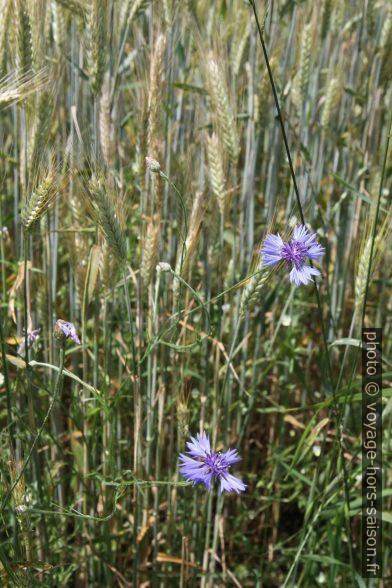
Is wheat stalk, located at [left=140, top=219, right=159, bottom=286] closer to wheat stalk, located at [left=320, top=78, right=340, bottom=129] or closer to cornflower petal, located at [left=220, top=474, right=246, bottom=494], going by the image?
cornflower petal, located at [left=220, top=474, right=246, bottom=494]

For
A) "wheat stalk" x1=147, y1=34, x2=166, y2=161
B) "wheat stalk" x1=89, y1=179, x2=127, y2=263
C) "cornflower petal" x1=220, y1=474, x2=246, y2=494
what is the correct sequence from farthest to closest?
1. "wheat stalk" x1=147, y1=34, x2=166, y2=161
2. "wheat stalk" x1=89, y1=179, x2=127, y2=263
3. "cornflower petal" x1=220, y1=474, x2=246, y2=494

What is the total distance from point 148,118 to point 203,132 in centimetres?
29

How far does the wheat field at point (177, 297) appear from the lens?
1447 mm

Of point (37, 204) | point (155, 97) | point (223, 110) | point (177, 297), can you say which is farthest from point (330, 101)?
point (37, 204)

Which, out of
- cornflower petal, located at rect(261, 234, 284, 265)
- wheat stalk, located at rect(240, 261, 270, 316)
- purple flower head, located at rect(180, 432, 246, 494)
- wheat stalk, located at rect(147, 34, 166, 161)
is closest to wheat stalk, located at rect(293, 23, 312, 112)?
wheat stalk, located at rect(147, 34, 166, 161)

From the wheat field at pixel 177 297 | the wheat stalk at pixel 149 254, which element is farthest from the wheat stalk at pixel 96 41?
the wheat stalk at pixel 149 254

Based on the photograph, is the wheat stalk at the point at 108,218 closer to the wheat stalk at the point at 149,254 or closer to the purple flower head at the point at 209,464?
the wheat stalk at the point at 149,254

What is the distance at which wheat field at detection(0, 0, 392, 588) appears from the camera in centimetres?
145

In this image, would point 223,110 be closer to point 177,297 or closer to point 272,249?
point 177,297

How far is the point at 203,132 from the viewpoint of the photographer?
1871 millimetres

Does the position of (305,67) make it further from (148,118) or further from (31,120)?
(31,120)

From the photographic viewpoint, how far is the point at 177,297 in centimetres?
158

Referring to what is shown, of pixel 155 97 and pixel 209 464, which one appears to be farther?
pixel 155 97

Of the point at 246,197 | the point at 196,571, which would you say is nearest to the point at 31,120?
the point at 246,197
